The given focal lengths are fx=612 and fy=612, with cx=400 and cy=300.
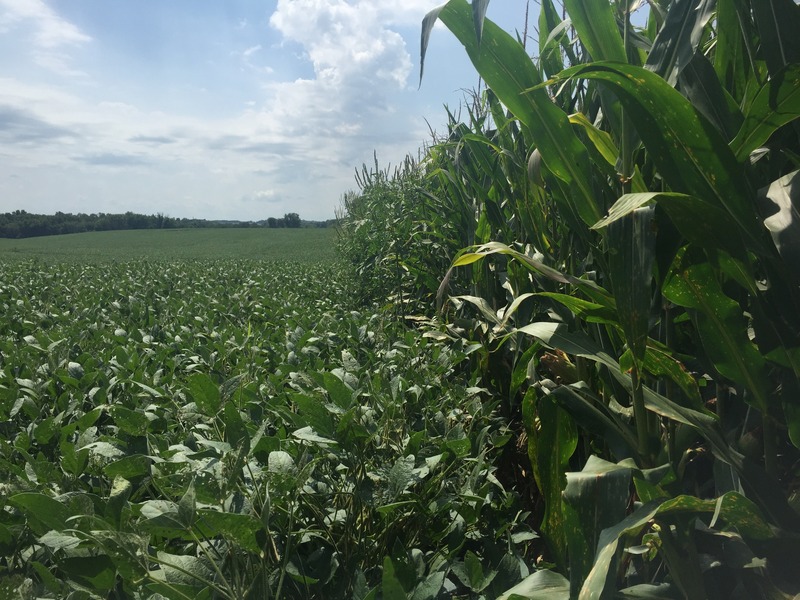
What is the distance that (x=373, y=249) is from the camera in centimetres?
A: 677

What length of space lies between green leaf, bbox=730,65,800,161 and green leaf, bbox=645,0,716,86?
0.13 m

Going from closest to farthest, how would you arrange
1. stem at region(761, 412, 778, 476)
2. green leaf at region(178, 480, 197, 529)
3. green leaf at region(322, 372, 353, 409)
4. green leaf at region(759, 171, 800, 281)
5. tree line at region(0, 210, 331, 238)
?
green leaf at region(759, 171, 800, 281) → green leaf at region(178, 480, 197, 529) → stem at region(761, 412, 778, 476) → green leaf at region(322, 372, 353, 409) → tree line at region(0, 210, 331, 238)

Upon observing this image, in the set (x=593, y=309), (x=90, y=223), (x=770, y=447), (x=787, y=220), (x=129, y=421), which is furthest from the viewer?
(x=90, y=223)

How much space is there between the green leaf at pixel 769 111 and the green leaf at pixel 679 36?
13 cm

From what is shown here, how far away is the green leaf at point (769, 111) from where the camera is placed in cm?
94

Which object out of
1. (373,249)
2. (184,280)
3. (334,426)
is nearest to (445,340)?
(334,426)

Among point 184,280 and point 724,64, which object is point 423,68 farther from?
point 184,280

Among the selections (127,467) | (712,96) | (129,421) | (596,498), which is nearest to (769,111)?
(712,96)

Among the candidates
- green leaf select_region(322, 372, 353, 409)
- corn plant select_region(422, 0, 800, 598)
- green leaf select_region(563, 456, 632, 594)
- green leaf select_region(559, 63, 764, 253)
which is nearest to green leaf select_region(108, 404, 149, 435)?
green leaf select_region(322, 372, 353, 409)

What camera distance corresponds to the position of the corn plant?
3.18 ft

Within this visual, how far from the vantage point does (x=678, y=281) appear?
1092 mm

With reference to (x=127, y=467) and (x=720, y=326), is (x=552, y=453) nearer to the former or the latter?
(x=720, y=326)

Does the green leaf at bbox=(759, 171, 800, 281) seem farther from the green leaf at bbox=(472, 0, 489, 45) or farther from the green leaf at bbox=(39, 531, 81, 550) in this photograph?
the green leaf at bbox=(39, 531, 81, 550)

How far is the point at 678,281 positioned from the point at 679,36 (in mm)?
420
